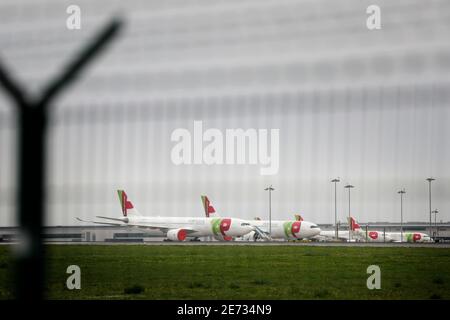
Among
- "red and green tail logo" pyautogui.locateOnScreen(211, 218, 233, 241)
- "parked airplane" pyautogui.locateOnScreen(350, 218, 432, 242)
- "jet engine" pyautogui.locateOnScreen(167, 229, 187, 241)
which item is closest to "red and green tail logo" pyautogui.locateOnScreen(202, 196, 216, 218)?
"red and green tail logo" pyautogui.locateOnScreen(211, 218, 233, 241)

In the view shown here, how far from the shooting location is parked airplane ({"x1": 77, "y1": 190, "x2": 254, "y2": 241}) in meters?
80.1

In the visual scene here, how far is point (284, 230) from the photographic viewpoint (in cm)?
8781

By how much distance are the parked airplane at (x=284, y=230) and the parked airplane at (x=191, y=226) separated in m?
3.58

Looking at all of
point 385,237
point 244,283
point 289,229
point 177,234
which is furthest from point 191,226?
point 244,283

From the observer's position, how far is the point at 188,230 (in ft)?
271

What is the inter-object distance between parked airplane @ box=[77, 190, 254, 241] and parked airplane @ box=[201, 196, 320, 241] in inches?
141

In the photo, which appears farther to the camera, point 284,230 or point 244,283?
point 284,230

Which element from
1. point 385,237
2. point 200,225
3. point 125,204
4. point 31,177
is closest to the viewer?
point 31,177

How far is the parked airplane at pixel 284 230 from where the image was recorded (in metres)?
86.4

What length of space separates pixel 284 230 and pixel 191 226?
12.7 metres

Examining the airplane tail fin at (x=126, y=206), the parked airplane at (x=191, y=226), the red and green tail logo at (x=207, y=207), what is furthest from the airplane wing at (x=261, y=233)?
the airplane tail fin at (x=126, y=206)

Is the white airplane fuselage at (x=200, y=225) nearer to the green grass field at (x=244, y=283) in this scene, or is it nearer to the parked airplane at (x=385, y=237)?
the parked airplane at (x=385, y=237)

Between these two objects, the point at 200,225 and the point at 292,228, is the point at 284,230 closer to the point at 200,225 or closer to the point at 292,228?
the point at 292,228
